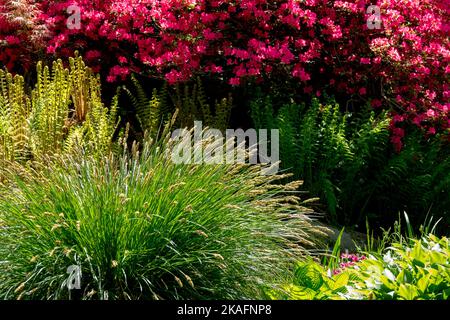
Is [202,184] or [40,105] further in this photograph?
[40,105]

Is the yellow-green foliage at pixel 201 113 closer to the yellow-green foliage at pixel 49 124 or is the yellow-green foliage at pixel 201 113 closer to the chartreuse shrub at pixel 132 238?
the yellow-green foliage at pixel 49 124

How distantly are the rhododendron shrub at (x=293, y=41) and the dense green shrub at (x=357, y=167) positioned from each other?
0.34m

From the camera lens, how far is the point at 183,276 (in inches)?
146

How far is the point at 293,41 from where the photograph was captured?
6930 mm

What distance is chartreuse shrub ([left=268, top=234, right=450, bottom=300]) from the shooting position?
11.5ft

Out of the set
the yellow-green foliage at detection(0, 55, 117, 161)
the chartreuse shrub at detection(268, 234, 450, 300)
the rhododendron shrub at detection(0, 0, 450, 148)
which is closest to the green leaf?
the chartreuse shrub at detection(268, 234, 450, 300)

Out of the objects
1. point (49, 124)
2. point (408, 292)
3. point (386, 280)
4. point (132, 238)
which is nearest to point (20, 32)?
point (49, 124)

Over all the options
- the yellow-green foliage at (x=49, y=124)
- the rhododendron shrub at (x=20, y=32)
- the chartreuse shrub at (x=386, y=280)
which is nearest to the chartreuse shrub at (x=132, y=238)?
the chartreuse shrub at (x=386, y=280)

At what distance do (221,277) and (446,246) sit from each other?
1.37 meters

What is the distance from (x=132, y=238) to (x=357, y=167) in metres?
2.94

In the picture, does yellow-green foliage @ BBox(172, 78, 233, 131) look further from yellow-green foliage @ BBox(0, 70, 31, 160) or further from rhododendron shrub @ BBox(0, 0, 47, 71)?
rhododendron shrub @ BBox(0, 0, 47, 71)
